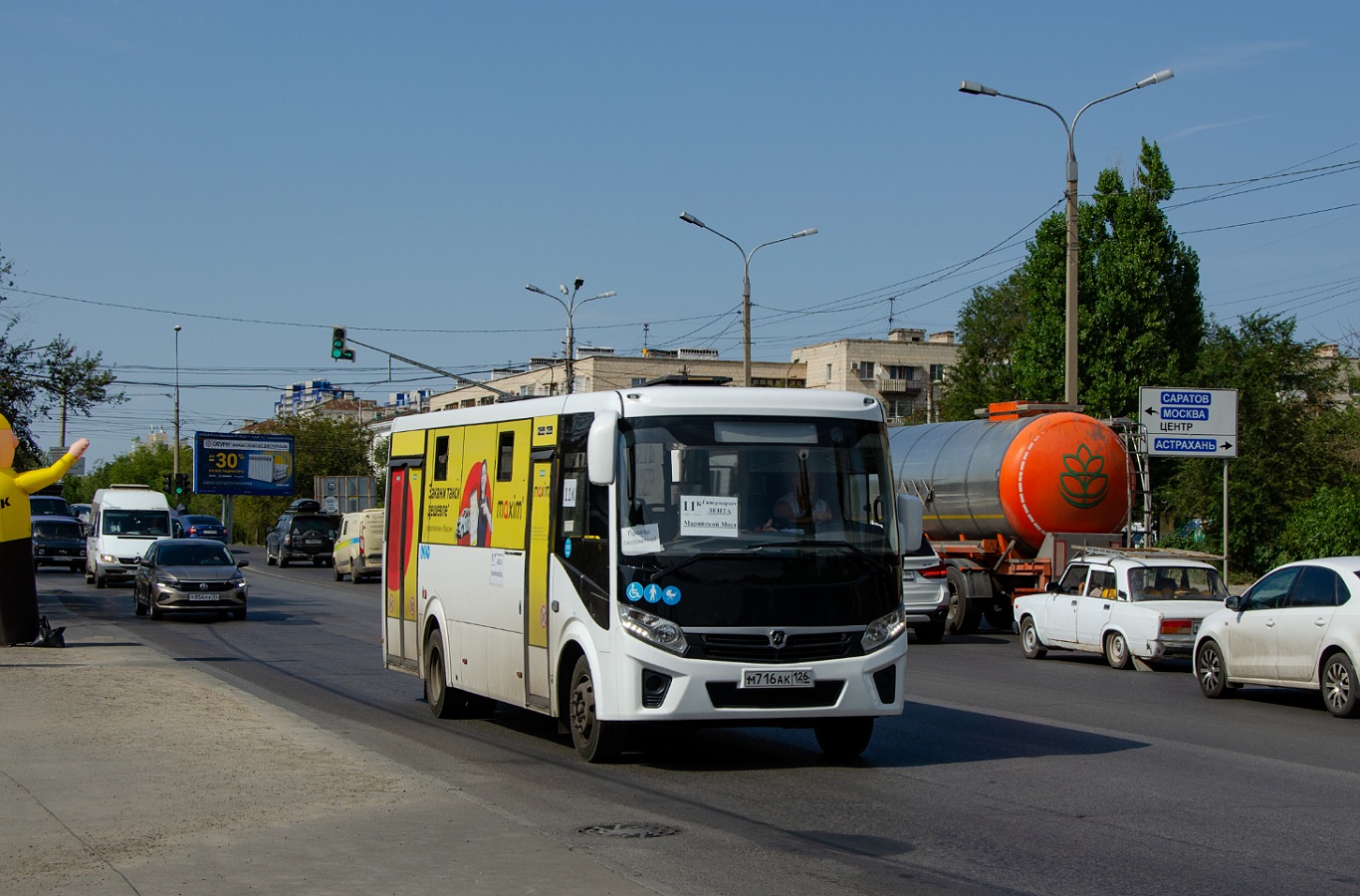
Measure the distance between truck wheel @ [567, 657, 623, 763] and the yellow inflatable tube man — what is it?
10921mm

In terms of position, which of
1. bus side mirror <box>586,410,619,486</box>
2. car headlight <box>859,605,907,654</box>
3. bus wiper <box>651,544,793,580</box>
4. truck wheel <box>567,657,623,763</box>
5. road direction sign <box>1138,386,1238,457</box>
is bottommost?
truck wheel <box>567,657,623,763</box>

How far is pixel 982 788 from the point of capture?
10312mm

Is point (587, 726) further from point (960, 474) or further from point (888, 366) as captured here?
point (888, 366)

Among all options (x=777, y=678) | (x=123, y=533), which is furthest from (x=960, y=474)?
(x=123, y=533)

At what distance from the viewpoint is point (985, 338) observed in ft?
315

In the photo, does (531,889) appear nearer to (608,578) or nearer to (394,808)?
(394,808)

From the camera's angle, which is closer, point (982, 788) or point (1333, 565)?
point (982, 788)

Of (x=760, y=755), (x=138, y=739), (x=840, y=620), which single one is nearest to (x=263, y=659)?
(x=138, y=739)

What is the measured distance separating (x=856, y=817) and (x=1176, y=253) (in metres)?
54.8

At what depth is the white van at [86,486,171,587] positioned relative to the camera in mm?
42812

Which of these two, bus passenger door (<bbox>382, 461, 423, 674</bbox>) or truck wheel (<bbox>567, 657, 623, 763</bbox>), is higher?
bus passenger door (<bbox>382, 461, 423, 674</bbox>)

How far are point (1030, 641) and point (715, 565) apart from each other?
13754 mm

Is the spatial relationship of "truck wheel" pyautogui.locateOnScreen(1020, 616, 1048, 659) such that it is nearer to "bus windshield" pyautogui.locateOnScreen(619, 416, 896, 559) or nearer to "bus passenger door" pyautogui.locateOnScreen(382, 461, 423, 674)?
"bus passenger door" pyautogui.locateOnScreen(382, 461, 423, 674)

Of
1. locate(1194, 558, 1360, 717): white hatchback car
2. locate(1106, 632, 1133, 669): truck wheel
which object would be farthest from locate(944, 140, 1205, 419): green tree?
locate(1194, 558, 1360, 717): white hatchback car
